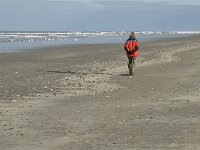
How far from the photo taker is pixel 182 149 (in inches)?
315

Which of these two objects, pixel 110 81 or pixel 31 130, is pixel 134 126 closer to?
pixel 31 130

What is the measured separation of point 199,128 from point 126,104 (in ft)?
11.6

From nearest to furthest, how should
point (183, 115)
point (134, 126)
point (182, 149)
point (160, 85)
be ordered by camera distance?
point (182, 149) < point (134, 126) < point (183, 115) < point (160, 85)

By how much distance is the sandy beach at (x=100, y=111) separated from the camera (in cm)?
865

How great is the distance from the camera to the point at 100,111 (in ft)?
38.8

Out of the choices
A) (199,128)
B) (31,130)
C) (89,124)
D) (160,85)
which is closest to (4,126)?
(31,130)

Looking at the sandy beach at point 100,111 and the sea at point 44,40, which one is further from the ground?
the sandy beach at point 100,111

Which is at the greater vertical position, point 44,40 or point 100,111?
point 100,111

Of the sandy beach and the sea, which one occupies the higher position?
the sandy beach

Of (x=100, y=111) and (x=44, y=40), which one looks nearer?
(x=100, y=111)

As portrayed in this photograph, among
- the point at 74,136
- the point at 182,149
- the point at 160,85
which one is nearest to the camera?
the point at 182,149

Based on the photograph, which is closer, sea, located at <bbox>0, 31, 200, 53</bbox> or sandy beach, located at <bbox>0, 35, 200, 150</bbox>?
sandy beach, located at <bbox>0, 35, 200, 150</bbox>

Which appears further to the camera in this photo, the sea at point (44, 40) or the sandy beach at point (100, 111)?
the sea at point (44, 40)

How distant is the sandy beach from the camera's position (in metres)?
8.65
